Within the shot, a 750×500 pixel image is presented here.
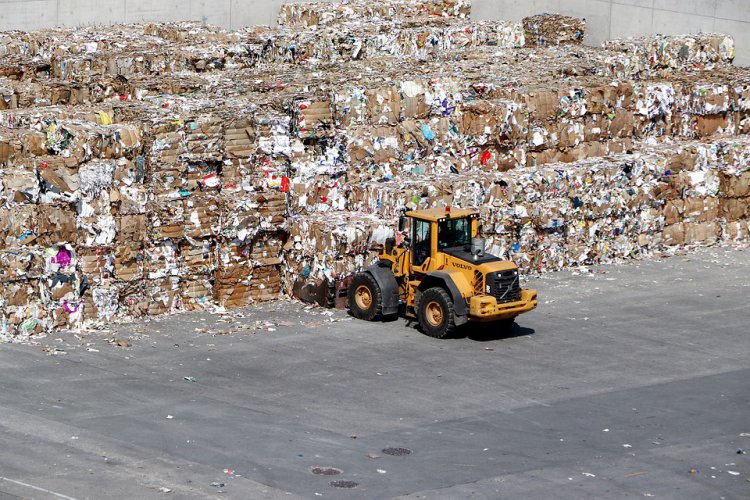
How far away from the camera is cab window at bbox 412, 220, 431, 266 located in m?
18.1

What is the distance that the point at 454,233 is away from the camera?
18.0 metres

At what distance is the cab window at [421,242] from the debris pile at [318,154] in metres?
1.16

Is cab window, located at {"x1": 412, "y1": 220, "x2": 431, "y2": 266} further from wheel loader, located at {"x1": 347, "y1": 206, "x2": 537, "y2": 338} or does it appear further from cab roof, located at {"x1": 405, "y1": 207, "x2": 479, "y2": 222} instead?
cab roof, located at {"x1": 405, "y1": 207, "x2": 479, "y2": 222}

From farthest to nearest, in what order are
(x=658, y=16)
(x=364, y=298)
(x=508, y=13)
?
(x=508, y=13) → (x=658, y=16) → (x=364, y=298)

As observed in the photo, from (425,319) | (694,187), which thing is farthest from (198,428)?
(694,187)

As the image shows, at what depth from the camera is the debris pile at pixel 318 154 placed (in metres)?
17.7

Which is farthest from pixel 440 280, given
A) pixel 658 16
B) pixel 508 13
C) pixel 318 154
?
pixel 508 13

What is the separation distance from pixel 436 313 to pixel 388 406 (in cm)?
306

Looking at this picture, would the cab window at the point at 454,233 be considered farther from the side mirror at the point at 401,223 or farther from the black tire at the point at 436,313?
the black tire at the point at 436,313

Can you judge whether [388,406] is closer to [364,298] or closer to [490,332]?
[490,332]

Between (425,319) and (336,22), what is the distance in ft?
41.9

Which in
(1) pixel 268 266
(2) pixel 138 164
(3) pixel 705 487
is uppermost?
(2) pixel 138 164

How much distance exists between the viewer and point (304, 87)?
20.9 m

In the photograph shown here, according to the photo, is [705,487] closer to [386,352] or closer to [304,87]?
[386,352]
